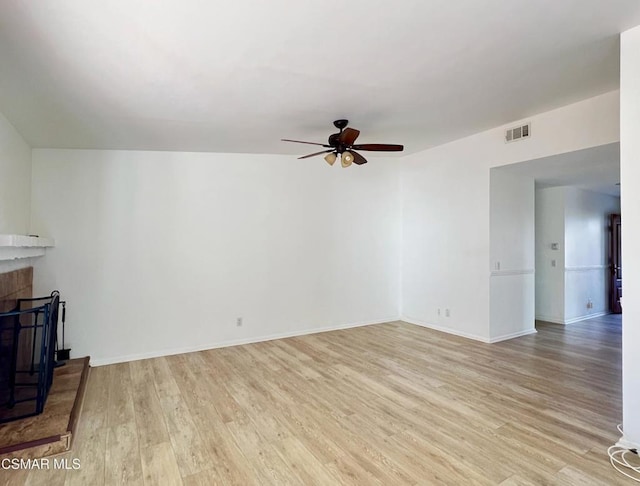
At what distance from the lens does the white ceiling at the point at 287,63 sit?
1943mm

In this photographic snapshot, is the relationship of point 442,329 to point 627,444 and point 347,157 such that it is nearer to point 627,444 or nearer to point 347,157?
point 627,444

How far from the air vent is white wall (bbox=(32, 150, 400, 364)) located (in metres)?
2.03

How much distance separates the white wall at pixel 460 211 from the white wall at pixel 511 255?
12 cm

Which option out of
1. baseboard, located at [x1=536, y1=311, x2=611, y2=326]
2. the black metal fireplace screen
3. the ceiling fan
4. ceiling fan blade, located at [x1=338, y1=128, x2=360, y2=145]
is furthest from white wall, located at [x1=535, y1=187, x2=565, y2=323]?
the black metal fireplace screen

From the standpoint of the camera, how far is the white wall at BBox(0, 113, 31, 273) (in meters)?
3.07

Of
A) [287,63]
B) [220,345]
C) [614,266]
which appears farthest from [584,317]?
[287,63]

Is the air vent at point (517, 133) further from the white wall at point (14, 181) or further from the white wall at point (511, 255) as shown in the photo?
the white wall at point (14, 181)

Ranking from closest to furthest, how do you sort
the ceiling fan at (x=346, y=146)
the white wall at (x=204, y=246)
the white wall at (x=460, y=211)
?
the ceiling fan at (x=346, y=146) → the white wall at (x=460, y=211) → the white wall at (x=204, y=246)

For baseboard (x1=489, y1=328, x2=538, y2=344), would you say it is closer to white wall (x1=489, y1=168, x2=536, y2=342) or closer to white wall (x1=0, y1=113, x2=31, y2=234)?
white wall (x1=489, y1=168, x2=536, y2=342)

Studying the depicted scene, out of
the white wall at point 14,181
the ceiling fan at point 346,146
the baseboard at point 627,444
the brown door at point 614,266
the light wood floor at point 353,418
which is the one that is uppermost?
the ceiling fan at point 346,146

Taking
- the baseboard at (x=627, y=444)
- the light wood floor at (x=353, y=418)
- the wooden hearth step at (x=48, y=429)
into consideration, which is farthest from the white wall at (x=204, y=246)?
the baseboard at (x=627, y=444)

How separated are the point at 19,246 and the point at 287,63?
251cm

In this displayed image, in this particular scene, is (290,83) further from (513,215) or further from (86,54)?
(513,215)

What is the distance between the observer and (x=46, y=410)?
8.84ft
